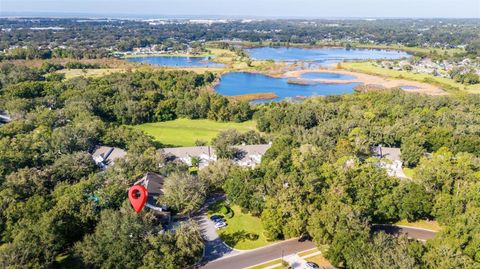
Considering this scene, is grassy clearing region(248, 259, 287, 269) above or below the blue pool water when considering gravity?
below

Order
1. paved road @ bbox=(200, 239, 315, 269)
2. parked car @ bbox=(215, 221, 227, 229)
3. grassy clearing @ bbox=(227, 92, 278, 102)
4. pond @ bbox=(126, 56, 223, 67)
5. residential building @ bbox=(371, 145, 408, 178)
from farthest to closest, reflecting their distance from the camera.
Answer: pond @ bbox=(126, 56, 223, 67), grassy clearing @ bbox=(227, 92, 278, 102), residential building @ bbox=(371, 145, 408, 178), parked car @ bbox=(215, 221, 227, 229), paved road @ bbox=(200, 239, 315, 269)

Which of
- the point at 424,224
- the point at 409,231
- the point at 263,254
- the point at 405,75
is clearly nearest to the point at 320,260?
the point at 263,254

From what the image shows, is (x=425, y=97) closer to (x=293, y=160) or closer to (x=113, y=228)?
(x=293, y=160)

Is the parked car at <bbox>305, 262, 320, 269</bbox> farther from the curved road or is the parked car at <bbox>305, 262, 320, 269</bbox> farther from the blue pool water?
the blue pool water

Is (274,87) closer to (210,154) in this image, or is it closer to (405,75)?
(405,75)

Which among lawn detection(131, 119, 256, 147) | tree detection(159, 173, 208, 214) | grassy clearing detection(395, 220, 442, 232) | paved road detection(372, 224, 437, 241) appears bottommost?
lawn detection(131, 119, 256, 147)

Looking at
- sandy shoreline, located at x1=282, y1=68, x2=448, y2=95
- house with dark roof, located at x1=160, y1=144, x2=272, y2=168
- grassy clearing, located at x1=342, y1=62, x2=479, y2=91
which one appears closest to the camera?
house with dark roof, located at x1=160, y1=144, x2=272, y2=168

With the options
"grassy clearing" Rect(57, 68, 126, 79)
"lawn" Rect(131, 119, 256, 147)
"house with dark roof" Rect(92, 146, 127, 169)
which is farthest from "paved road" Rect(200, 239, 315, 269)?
"grassy clearing" Rect(57, 68, 126, 79)

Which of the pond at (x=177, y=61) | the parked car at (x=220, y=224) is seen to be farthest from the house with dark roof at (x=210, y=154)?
the pond at (x=177, y=61)
